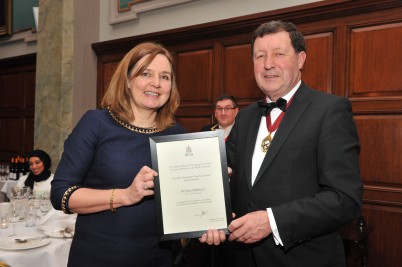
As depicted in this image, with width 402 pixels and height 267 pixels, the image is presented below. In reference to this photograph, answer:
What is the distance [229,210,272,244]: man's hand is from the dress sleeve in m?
0.71

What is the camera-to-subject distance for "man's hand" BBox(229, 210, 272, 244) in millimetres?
1603

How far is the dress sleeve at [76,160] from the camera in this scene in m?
1.72

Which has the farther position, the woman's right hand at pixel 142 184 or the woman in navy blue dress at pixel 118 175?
the woman in navy blue dress at pixel 118 175

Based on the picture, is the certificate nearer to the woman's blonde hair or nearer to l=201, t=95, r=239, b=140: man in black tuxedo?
the woman's blonde hair

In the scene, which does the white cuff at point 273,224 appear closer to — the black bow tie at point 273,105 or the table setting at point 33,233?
the black bow tie at point 273,105

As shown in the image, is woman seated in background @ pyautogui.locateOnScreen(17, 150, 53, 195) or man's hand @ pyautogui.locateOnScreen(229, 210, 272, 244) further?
woman seated in background @ pyautogui.locateOnScreen(17, 150, 53, 195)

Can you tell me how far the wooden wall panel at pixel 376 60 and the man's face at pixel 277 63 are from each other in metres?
2.26

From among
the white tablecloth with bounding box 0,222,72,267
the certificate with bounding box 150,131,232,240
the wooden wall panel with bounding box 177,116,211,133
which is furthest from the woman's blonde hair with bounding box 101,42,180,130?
the wooden wall panel with bounding box 177,116,211,133

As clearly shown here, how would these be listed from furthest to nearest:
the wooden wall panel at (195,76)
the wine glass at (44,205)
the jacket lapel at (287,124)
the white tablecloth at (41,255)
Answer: the wooden wall panel at (195,76) < the wine glass at (44,205) < the white tablecloth at (41,255) < the jacket lapel at (287,124)

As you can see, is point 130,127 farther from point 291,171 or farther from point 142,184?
point 291,171

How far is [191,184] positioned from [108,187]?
0.38 m

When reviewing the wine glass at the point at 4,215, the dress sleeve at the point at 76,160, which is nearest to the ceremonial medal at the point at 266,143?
the dress sleeve at the point at 76,160

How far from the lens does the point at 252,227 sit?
1.60m

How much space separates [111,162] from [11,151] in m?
7.28
